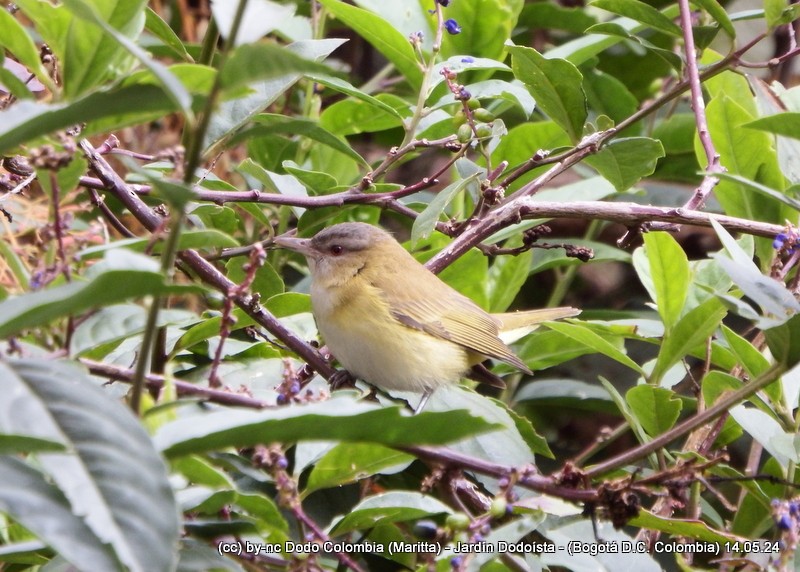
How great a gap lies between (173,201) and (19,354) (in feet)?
1.67

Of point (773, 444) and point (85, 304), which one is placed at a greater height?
point (85, 304)

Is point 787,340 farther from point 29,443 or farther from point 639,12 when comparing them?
point 639,12

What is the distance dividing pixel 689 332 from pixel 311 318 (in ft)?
3.94

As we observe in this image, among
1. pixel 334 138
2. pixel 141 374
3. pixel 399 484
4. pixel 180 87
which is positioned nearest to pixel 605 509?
pixel 141 374

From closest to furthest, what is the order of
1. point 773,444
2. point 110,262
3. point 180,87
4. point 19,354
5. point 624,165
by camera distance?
point 180,87 < point 110,262 < point 19,354 < point 773,444 < point 624,165

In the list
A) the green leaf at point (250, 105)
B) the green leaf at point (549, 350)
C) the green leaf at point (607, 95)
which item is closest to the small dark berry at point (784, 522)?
the green leaf at point (549, 350)

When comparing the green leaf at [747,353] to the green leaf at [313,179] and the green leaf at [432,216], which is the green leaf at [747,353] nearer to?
the green leaf at [432,216]

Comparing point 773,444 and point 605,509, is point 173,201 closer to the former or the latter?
point 605,509

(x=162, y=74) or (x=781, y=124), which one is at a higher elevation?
(x=162, y=74)

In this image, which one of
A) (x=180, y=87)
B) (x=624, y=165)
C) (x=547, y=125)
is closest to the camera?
(x=180, y=87)

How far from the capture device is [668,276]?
8.28 feet

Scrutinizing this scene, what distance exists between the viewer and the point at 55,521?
3.76 feet

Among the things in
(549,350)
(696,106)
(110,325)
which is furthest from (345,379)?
(696,106)

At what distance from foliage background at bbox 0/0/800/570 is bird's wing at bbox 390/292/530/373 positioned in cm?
10
